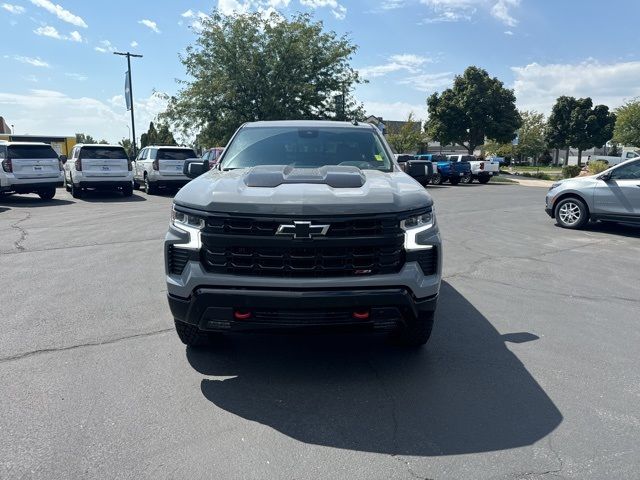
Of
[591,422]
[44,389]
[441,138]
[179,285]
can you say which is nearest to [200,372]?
[179,285]

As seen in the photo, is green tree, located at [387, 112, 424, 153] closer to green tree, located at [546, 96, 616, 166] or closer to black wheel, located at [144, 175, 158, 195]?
green tree, located at [546, 96, 616, 166]

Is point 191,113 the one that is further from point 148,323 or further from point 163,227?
point 148,323

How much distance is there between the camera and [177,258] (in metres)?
3.55

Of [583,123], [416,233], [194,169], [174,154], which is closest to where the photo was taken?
[416,233]

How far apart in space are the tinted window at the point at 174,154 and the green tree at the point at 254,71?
953 cm

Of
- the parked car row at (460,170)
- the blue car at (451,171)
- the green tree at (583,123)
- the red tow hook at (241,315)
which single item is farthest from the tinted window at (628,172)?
the green tree at (583,123)

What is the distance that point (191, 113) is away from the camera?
29891 mm

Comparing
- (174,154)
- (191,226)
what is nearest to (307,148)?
(191,226)

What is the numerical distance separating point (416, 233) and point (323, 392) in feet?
4.27

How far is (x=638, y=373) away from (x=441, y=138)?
4224 cm

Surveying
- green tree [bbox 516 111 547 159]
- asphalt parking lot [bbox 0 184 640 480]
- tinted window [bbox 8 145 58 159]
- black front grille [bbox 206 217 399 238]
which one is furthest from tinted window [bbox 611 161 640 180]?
green tree [bbox 516 111 547 159]

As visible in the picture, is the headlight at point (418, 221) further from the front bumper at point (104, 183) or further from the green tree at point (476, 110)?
the green tree at point (476, 110)

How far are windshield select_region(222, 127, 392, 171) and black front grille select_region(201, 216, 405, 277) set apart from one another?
152 cm

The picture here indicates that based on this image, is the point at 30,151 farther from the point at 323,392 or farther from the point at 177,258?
the point at 323,392
